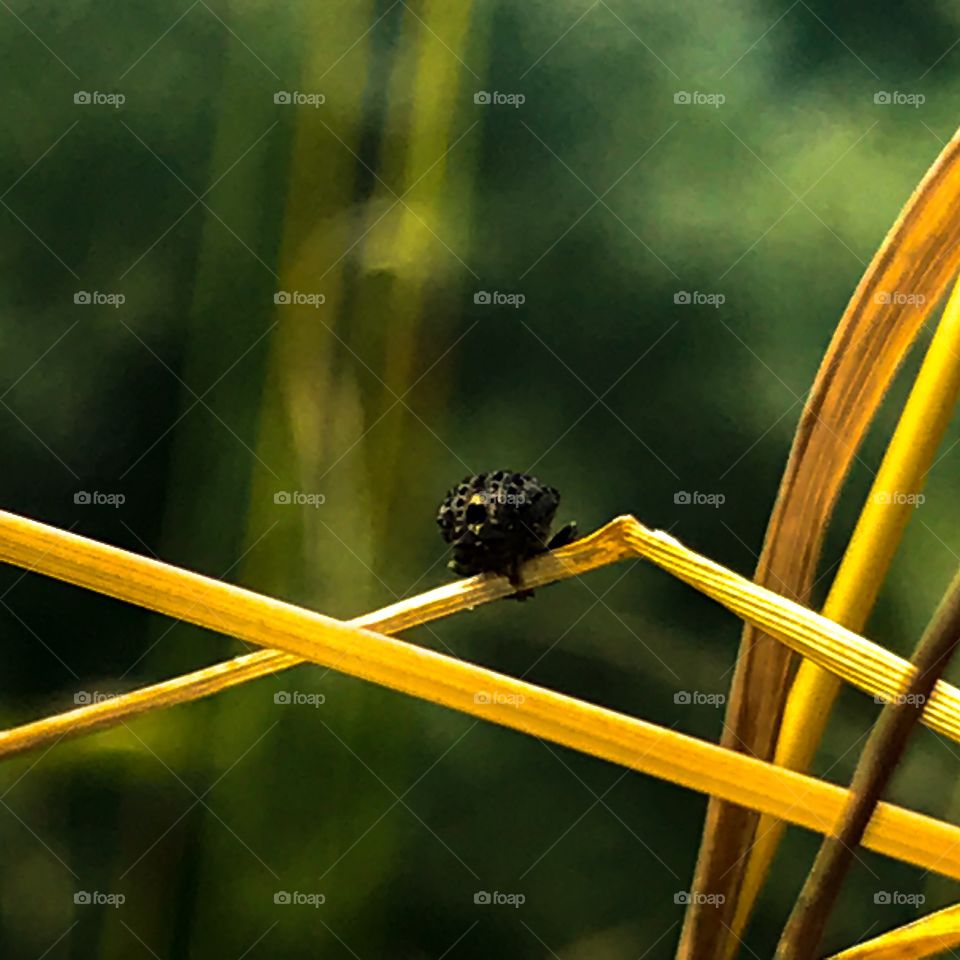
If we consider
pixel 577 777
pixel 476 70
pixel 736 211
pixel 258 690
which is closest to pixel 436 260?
pixel 476 70

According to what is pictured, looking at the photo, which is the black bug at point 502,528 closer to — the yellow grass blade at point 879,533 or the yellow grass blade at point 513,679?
the yellow grass blade at point 513,679

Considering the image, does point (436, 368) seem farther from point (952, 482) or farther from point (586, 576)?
point (952, 482)

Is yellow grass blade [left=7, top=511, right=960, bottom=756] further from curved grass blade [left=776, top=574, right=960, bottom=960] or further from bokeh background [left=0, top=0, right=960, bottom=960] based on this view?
bokeh background [left=0, top=0, right=960, bottom=960]

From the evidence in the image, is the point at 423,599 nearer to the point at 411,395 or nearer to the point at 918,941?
the point at 411,395

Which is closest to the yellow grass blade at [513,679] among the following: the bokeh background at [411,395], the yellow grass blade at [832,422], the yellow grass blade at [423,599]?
the yellow grass blade at [423,599]

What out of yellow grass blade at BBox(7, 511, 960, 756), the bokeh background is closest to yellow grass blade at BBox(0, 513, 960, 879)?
yellow grass blade at BBox(7, 511, 960, 756)

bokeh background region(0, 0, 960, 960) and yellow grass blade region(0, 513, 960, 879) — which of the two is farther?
bokeh background region(0, 0, 960, 960)
